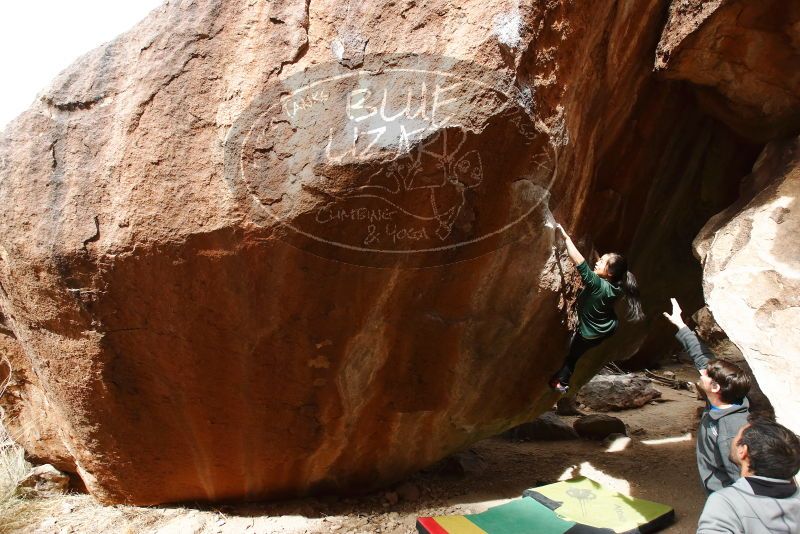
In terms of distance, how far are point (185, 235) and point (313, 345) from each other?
814 mm

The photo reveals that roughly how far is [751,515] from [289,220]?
199 centimetres

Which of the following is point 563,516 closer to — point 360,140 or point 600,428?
point 600,428

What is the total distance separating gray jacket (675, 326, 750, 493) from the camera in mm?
2641

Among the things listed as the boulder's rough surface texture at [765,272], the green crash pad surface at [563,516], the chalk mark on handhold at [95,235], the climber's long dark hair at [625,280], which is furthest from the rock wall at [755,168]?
the chalk mark on handhold at [95,235]

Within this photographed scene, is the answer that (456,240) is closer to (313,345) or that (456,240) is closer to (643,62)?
(313,345)

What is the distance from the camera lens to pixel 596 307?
3.26 m

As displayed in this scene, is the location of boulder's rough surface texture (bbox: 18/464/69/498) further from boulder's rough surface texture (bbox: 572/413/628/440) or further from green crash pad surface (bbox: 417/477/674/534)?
boulder's rough surface texture (bbox: 572/413/628/440)

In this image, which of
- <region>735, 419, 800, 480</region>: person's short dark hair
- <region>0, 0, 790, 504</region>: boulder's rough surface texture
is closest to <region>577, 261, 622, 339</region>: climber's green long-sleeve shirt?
<region>0, 0, 790, 504</region>: boulder's rough surface texture

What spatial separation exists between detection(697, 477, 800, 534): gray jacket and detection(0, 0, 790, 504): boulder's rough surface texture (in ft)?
4.77

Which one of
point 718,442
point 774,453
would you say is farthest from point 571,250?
point 774,453

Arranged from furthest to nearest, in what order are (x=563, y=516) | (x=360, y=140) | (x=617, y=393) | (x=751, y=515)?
(x=617, y=393), (x=563, y=516), (x=360, y=140), (x=751, y=515)

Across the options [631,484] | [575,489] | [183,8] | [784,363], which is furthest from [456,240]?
[631,484]

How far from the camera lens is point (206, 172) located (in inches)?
102

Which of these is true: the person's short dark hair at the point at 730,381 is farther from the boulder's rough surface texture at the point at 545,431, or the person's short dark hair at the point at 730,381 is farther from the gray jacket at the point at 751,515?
the boulder's rough surface texture at the point at 545,431
